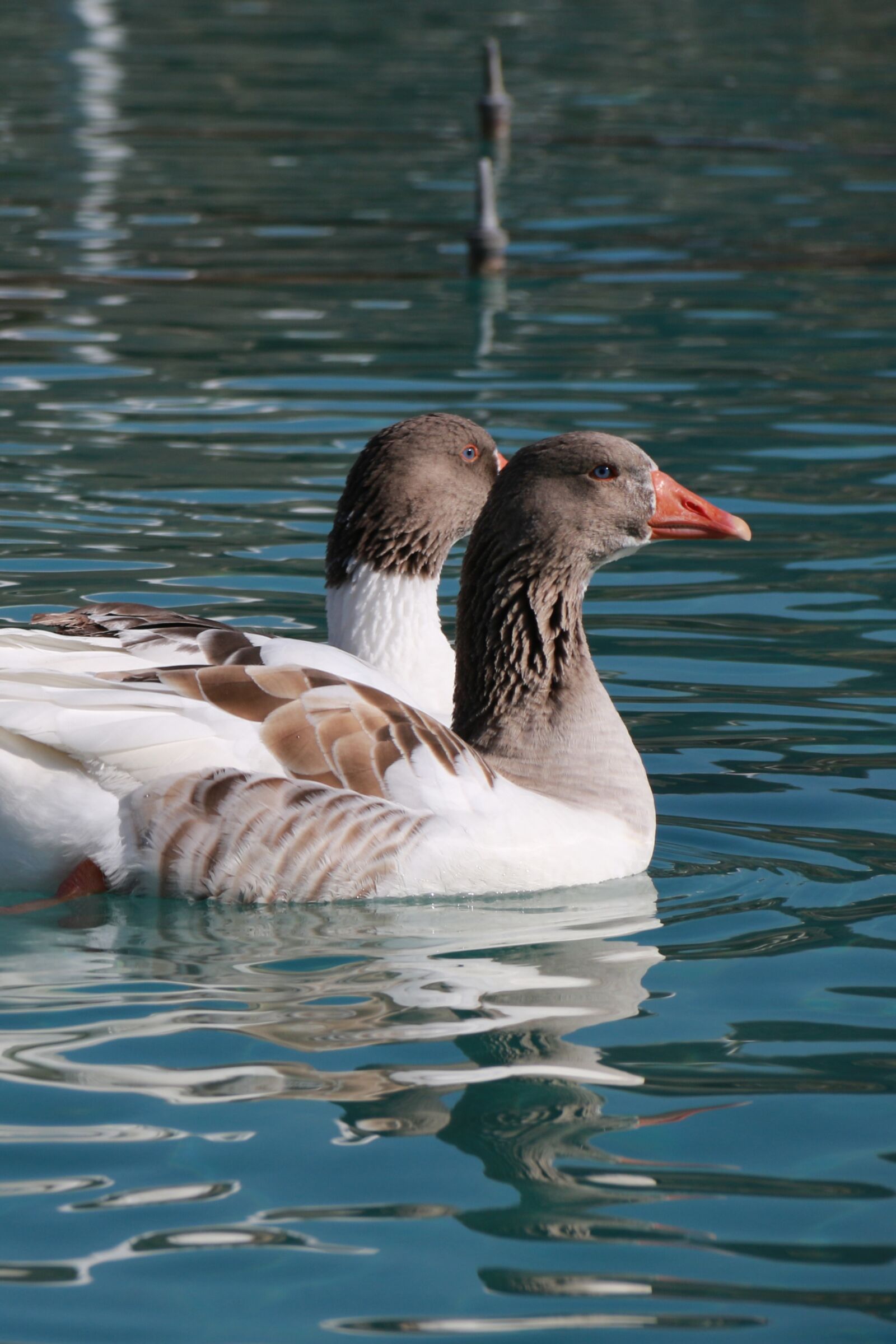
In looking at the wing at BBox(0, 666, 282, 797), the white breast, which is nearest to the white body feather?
the wing at BBox(0, 666, 282, 797)

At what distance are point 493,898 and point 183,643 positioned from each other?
4.48ft

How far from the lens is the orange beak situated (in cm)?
745

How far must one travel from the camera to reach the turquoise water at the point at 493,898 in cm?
459

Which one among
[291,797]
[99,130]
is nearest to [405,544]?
[291,797]

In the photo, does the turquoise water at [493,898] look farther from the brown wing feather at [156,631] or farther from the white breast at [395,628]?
the white breast at [395,628]

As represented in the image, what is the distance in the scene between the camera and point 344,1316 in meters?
4.35

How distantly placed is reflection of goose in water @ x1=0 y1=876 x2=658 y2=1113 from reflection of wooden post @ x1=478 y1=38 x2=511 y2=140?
17.7 metres

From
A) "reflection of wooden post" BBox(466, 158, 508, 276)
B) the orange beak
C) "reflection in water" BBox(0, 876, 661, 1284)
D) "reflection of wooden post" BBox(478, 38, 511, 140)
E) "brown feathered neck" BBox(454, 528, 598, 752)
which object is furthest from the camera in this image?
"reflection of wooden post" BBox(478, 38, 511, 140)

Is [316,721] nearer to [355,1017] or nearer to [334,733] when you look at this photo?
[334,733]

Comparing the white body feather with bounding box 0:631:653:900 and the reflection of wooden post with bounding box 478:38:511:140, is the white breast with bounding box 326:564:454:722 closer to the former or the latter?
the white body feather with bounding box 0:631:653:900

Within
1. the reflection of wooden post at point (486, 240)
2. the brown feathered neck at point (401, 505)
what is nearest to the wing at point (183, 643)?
the brown feathered neck at point (401, 505)

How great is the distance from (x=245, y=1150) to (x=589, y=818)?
91.7 inches

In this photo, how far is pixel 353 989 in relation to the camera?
19.5ft

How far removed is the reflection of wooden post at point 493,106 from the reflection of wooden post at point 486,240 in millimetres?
6039
